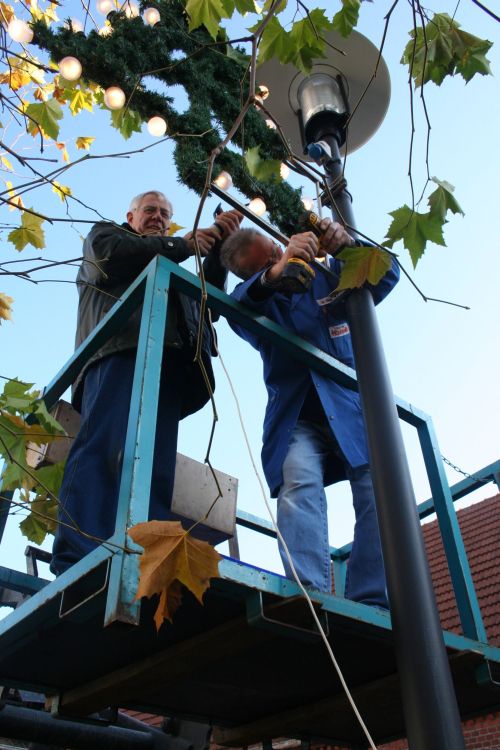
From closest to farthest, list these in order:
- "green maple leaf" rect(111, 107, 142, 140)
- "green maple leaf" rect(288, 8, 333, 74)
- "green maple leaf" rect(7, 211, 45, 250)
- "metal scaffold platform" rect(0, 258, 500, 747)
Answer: "metal scaffold platform" rect(0, 258, 500, 747)
"green maple leaf" rect(288, 8, 333, 74)
"green maple leaf" rect(7, 211, 45, 250)
"green maple leaf" rect(111, 107, 142, 140)

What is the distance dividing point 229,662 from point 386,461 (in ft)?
3.33

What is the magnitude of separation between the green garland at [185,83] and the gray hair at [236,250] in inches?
17.9

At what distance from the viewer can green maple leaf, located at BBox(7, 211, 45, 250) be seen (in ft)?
9.11

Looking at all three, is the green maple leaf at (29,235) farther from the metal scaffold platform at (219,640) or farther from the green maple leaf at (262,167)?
the green maple leaf at (262,167)

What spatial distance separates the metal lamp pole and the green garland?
1.75m

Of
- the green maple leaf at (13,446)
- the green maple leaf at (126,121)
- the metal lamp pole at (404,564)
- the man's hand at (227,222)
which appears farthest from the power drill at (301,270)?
the green maple leaf at (126,121)

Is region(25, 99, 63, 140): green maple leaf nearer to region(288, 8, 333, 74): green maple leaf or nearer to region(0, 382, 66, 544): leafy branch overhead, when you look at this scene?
region(288, 8, 333, 74): green maple leaf

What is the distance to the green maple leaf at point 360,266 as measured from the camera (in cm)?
195

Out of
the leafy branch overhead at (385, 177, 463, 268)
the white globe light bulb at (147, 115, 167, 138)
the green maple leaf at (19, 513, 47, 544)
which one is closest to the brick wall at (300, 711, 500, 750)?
the green maple leaf at (19, 513, 47, 544)

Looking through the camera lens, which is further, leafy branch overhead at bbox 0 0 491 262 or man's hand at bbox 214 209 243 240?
man's hand at bbox 214 209 243 240

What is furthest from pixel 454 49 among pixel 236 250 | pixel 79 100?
pixel 79 100

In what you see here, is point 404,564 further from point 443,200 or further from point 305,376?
point 305,376

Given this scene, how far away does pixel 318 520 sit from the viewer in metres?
2.46

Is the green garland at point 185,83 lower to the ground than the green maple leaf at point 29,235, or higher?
higher
